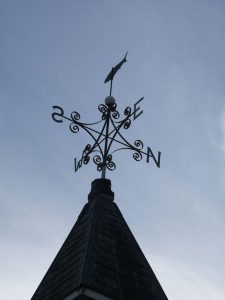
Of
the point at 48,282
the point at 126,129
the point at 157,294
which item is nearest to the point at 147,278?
the point at 157,294

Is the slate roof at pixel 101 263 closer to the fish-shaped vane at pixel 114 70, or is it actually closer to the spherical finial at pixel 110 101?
the spherical finial at pixel 110 101

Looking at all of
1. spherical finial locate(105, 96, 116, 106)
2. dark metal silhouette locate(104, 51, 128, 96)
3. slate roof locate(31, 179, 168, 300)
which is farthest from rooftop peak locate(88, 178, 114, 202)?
dark metal silhouette locate(104, 51, 128, 96)

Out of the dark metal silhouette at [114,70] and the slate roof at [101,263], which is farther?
the dark metal silhouette at [114,70]

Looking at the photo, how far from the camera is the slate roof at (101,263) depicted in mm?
4863

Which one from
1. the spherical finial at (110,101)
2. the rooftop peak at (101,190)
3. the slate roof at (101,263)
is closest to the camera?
the slate roof at (101,263)

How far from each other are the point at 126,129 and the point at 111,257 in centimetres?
264

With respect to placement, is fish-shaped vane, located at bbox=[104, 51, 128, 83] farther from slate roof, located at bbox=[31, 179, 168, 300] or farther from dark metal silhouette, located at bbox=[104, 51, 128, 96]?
slate roof, located at bbox=[31, 179, 168, 300]

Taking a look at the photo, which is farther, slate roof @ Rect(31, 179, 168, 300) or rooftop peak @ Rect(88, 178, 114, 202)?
rooftop peak @ Rect(88, 178, 114, 202)

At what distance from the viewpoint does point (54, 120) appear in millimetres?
7172

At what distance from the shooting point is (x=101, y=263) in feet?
16.8

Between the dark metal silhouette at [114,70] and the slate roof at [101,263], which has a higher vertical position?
the dark metal silhouette at [114,70]

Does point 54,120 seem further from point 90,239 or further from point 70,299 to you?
point 70,299

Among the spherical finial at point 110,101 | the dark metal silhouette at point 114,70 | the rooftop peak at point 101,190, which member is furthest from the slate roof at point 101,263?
the dark metal silhouette at point 114,70

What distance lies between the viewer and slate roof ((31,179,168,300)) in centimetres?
486
